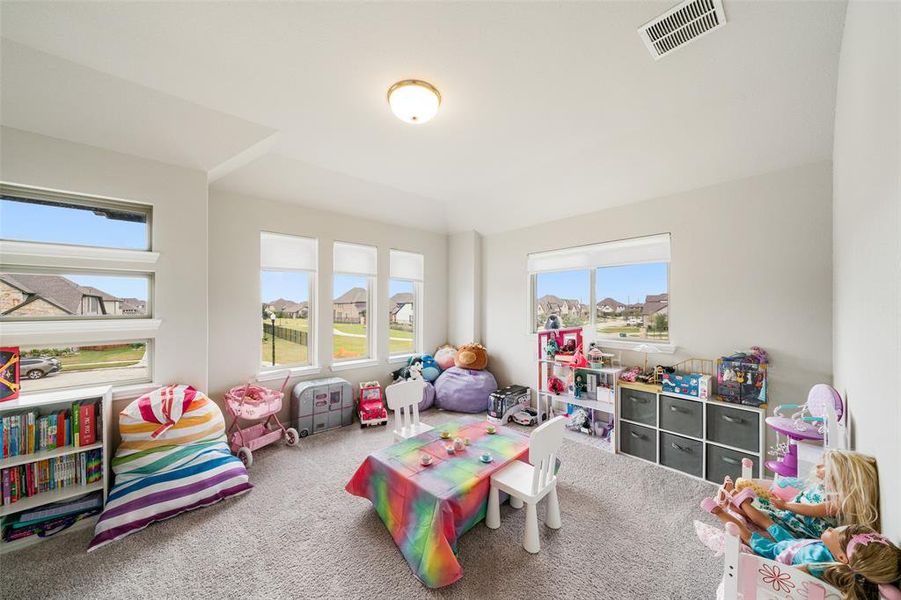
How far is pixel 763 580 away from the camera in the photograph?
39.8 inches

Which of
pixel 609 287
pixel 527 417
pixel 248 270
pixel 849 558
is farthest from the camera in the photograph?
pixel 527 417

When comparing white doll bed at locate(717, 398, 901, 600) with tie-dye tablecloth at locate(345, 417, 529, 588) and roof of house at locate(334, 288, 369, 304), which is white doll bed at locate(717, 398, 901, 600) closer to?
tie-dye tablecloth at locate(345, 417, 529, 588)

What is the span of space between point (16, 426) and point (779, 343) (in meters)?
5.61

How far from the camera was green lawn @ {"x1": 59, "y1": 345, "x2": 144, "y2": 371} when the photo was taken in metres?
2.50

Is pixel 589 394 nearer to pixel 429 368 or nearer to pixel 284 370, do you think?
pixel 429 368

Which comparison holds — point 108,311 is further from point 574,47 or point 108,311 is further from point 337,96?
point 574,47

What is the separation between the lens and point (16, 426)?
204 cm

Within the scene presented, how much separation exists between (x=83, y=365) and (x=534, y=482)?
3493mm

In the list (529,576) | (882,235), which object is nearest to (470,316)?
(529,576)

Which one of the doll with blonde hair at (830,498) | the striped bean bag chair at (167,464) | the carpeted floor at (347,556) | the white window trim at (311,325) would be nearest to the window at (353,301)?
the white window trim at (311,325)

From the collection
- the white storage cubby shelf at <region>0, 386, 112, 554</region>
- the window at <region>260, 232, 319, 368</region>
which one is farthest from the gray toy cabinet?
the white storage cubby shelf at <region>0, 386, 112, 554</region>

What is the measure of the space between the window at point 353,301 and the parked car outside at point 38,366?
233 centimetres

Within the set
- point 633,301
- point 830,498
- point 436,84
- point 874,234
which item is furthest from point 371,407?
point 874,234

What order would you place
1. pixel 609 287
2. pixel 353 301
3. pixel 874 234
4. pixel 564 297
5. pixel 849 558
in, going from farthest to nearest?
pixel 353 301, pixel 564 297, pixel 609 287, pixel 874 234, pixel 849 558
